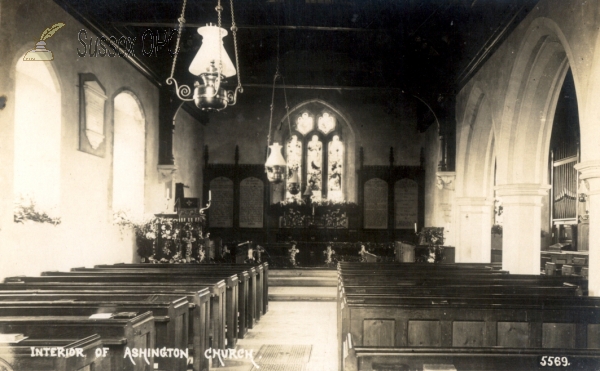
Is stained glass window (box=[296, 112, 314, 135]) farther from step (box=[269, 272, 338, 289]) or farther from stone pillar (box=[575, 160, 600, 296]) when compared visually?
stone pillar (box=[575, 160, 600, 296])

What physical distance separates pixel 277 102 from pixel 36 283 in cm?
1094

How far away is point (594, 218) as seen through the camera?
5008 millimetres

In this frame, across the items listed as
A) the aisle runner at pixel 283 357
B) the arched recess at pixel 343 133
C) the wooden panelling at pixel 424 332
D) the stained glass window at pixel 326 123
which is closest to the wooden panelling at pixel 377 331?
the wooden panelling at pixel 424 332

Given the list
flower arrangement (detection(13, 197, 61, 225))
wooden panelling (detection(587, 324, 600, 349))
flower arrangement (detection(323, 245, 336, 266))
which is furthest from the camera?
flower arrangement (detection(323, 245, 336, 266))

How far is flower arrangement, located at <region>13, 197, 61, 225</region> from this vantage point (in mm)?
6082

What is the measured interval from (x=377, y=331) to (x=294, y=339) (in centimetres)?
276

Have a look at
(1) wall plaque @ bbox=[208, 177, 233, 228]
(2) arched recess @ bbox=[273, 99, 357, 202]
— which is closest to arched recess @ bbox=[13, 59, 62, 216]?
(1) wall plaque @ bbox=[208, 177, 233, 228]

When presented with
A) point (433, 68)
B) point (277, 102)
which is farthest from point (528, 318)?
point (277, 102)

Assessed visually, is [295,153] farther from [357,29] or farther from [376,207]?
[357,29]

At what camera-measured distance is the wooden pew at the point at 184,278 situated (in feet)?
18.6

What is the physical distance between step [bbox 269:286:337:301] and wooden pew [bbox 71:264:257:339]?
2.14 meters

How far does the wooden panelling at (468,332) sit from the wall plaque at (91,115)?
5473 mm

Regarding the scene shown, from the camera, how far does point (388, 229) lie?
1508cm

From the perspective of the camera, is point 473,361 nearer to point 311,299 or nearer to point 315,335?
point 315,335
